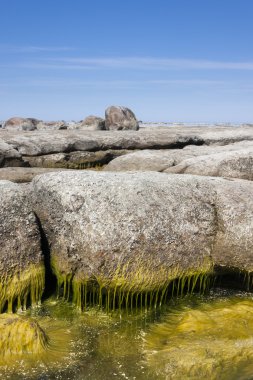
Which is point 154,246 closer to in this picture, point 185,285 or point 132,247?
point 132,247

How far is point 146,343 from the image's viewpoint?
8070 mm

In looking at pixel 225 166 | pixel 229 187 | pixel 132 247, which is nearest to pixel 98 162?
pixel 225 166

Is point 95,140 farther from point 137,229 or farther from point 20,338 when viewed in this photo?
point 20,338

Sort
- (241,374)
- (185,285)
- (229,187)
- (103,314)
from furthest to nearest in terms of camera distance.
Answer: (229,187) < (185,285) < (103,314) < (241,374)

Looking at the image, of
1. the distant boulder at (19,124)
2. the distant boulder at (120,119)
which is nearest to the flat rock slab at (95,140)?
the distant boulder at (120,119)

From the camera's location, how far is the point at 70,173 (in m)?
10.3

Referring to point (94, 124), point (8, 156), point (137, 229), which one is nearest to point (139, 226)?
point (137, 229)

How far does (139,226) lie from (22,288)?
8.56 ft

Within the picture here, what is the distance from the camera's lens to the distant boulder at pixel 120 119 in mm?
32500

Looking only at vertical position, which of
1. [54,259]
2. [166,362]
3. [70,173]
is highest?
[70,173]

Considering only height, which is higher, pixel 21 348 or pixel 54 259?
pixel 54 259

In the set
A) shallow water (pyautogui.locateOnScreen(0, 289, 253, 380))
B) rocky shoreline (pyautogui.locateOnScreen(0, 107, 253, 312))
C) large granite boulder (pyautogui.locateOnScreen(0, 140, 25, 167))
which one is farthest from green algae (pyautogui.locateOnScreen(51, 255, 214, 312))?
large granite boulder (pyautogui.locateOnScreen(0, 140, 25, 167))

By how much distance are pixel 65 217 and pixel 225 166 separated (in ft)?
24.2

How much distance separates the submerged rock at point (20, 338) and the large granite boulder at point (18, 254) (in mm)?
1344
